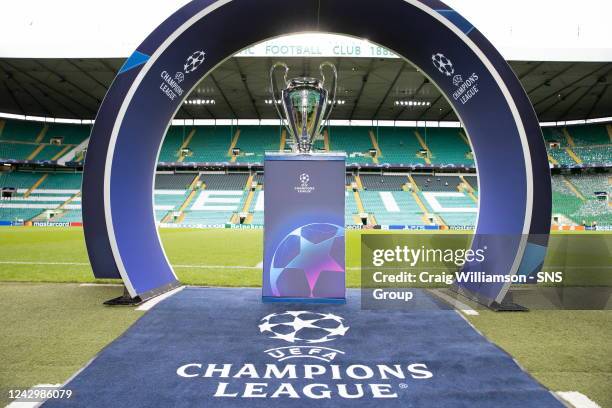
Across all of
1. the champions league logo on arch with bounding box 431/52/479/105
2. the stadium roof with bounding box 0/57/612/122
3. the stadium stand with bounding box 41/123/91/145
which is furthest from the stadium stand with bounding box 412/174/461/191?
the stadium stand with bounding box 41/123/91/145

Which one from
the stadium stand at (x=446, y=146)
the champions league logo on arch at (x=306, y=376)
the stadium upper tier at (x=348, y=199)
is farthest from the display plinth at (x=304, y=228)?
the stadium stand at (x=446, y=146)

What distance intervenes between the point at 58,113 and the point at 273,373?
40.5m

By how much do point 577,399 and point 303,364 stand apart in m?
1.70

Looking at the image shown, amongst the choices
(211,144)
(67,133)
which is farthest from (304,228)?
(67,133)

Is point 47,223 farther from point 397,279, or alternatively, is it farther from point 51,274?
point 397,279

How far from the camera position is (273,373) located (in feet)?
9.04

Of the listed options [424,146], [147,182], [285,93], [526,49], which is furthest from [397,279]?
[424,146]

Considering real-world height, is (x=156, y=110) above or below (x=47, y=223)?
above

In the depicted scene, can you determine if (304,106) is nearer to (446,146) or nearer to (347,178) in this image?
(347,178)

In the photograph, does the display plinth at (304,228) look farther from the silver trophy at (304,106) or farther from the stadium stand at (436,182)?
the stadium stand at (436,182)

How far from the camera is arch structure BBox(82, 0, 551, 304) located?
15.1ft

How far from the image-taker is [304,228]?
486 cm

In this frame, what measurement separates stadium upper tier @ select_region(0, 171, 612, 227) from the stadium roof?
5.58 m

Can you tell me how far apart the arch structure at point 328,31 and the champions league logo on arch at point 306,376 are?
2425 mm
